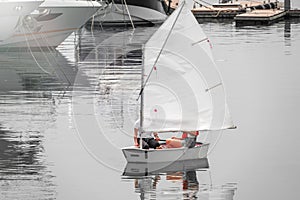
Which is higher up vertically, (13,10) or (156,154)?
(13,10)

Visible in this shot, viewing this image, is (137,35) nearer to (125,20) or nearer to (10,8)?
(125,20)

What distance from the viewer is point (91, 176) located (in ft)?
88.5

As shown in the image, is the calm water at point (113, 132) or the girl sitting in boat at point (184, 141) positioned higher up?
the girl sitting in boat at point (184, 141)

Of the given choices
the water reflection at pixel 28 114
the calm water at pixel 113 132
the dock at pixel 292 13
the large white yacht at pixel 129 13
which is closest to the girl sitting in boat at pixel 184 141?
the calm water at pixel 113 132

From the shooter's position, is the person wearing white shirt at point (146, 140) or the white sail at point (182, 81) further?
the white sail at point (182, 81)

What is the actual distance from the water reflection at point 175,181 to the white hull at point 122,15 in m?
56.7

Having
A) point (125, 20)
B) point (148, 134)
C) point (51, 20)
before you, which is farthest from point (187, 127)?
point (125, 20)

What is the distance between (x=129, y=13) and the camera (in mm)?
84250

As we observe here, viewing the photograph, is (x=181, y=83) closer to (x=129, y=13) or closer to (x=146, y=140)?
(x=146, y=140)

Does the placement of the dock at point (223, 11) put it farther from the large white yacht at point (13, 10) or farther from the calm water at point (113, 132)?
the large white yacht at point (13, 10)

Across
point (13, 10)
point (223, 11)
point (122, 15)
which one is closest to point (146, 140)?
point (13, 10)

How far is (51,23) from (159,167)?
114ft

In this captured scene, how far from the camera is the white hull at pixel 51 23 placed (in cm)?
5900

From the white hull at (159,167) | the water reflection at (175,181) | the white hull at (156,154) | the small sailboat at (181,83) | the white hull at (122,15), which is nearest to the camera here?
the water reflection at (175,181)
